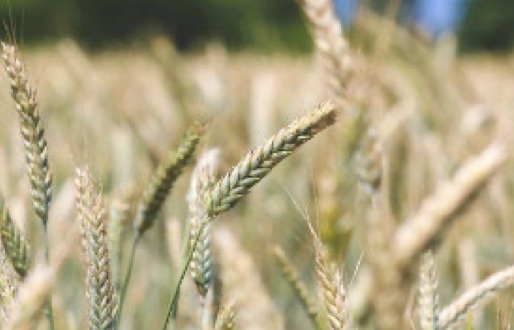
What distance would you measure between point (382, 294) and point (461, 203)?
0.30 feet

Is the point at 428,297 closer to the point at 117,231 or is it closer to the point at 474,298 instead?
the point at 474,298

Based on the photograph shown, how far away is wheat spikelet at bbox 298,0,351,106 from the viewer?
81 cm

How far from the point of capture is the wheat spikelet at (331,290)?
0.59m

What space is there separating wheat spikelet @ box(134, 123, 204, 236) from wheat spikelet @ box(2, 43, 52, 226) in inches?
4.6

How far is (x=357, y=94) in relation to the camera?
840mm

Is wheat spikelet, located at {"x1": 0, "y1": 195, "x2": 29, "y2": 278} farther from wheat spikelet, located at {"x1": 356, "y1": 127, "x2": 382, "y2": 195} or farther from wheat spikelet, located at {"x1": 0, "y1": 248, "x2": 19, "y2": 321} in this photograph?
wheat spikelet, located at {"x1": 356, "y1": 127, "x2": 382, "y2": 195}

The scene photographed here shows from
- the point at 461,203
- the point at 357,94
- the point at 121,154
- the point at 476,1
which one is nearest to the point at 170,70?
the point at 121,154

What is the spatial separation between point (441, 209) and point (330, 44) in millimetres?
356

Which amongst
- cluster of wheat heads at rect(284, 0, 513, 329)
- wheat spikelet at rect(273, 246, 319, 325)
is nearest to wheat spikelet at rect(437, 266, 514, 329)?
cluster of wheat heads at rect(284, 0, 513, 329)

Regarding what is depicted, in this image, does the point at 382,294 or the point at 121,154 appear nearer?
the point at 382,294

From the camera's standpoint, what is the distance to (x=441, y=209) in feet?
1.61

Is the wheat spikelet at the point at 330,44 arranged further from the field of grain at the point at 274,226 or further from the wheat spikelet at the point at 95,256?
the wheat spikelet at the point at 95,256

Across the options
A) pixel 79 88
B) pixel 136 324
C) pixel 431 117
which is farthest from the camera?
pixel 79 88

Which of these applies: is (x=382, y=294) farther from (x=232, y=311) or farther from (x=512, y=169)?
(x=512, y=169)
